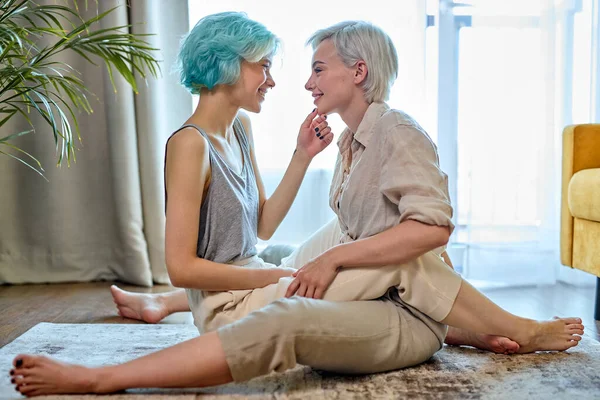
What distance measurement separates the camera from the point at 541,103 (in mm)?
3174

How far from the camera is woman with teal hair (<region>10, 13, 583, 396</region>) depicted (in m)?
1.35

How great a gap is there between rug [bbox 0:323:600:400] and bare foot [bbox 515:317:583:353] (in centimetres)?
2

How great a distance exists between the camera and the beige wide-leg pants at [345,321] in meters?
1.35

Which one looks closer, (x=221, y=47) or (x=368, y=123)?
(x=368, y=123)

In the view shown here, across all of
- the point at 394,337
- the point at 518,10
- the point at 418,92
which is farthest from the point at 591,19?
the point at 394,337

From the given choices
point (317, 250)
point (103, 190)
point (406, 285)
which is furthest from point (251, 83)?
point (103, 190)

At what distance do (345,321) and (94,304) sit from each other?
4.71 feet

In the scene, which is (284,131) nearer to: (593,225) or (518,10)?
(518,10)

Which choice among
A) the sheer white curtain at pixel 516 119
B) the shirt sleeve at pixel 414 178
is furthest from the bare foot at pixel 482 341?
the sheer white curtain at pixel 516 119

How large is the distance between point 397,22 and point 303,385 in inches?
83.4

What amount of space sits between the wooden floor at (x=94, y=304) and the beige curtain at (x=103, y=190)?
131 mm

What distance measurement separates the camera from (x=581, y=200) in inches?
92.0

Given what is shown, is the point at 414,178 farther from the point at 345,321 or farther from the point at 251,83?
the point at 251,83

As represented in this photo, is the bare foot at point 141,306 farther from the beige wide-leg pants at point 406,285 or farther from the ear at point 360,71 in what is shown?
the ear at point 360,71
